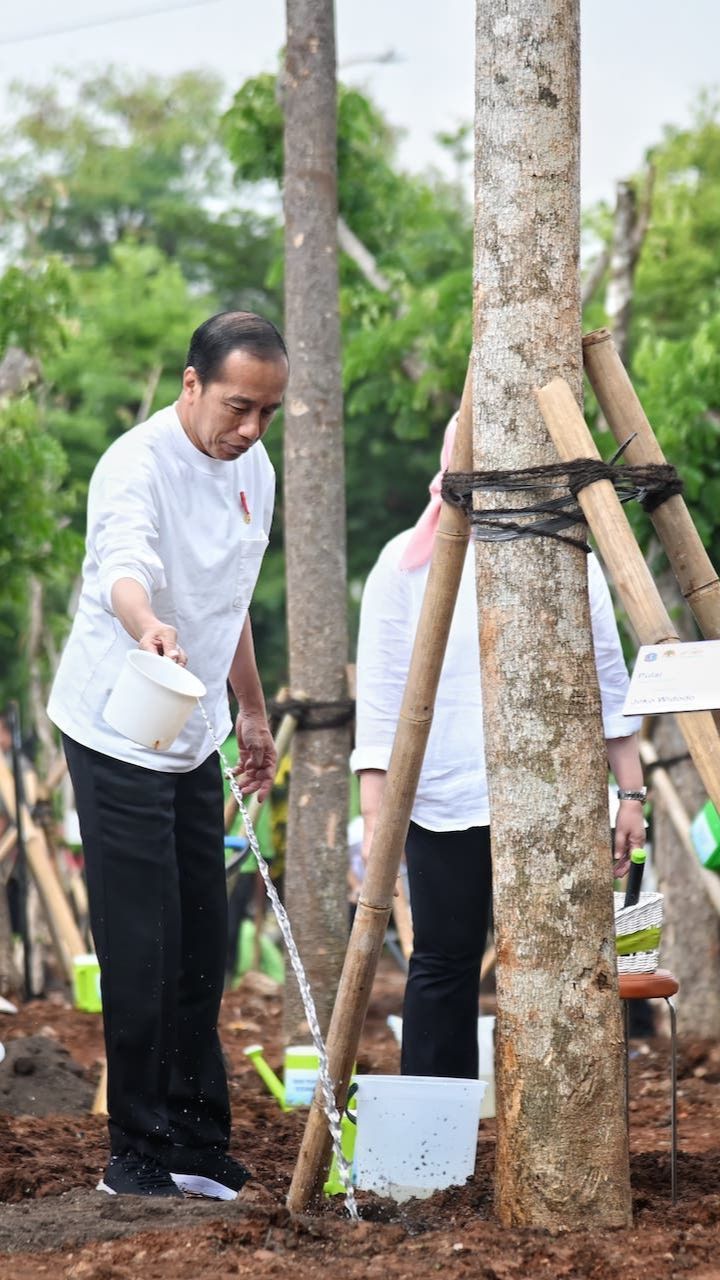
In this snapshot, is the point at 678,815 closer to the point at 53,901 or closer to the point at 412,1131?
the point at 53,901

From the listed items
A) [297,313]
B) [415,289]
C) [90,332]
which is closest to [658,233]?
[90,332]

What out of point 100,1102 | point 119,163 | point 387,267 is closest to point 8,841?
point 387,267

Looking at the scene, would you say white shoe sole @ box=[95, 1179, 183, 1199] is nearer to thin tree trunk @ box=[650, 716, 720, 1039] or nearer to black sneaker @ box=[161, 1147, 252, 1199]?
black sneaker @ box=[161, 1147, 252, 1199]

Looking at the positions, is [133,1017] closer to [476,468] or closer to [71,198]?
[476,468]

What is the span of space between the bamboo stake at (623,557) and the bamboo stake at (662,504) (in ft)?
0.80

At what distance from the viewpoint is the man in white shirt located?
127 inches

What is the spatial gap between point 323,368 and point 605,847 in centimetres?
317

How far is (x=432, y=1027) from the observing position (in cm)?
362

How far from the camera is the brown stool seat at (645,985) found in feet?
10.5

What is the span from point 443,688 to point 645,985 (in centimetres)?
85

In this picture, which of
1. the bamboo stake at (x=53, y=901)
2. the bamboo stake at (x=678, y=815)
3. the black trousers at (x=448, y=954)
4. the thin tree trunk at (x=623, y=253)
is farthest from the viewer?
the bamboo stake at (x=53, y=901)

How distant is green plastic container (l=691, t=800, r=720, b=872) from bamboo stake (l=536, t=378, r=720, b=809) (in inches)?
108

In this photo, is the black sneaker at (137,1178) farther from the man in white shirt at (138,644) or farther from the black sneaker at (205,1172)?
the black sneaker at (205,1172)

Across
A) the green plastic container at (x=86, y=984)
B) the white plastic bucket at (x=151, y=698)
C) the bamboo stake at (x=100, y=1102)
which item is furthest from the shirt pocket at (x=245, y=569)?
the green plastic container at (x=86, y=984)
